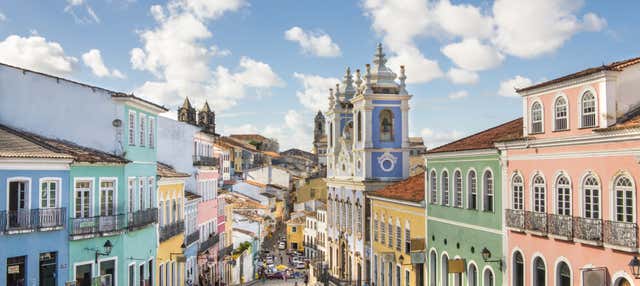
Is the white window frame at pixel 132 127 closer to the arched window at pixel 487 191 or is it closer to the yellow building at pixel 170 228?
the yellow building at pixel 170 228

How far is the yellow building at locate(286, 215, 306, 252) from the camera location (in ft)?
331

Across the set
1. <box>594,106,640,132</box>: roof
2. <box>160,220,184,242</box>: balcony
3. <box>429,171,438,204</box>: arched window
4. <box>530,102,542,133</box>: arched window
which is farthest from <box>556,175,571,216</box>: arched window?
<box>160,220,184,242</box>: balcony

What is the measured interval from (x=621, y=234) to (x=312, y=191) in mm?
97721

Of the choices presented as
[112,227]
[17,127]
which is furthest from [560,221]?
[17,127]

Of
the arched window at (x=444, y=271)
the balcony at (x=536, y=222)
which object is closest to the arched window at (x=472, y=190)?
the arched window at (x=444, y=271)

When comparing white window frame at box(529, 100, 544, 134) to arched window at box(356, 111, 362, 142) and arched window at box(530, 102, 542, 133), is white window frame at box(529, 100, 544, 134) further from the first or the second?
arched window at box(356, 111, 362, 142)

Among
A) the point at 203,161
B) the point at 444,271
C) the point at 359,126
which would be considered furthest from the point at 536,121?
the point at 203,161

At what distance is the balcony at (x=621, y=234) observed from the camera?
57.2ft

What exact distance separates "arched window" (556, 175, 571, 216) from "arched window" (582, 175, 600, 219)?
75 centimetres

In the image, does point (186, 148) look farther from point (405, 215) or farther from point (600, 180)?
point (600, 180)

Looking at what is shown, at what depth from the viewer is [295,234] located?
102 meters

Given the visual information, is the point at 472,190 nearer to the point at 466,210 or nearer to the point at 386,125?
the point at 466,210

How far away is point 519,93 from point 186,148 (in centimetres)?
2331

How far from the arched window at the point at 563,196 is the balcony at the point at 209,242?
27.2m
